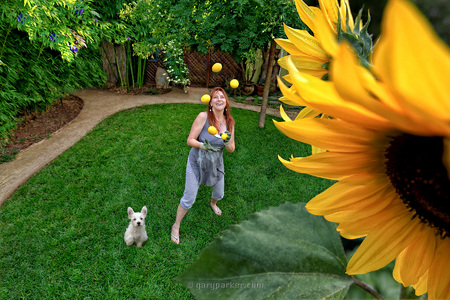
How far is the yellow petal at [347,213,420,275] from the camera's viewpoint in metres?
0.36

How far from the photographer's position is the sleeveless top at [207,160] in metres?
2.91

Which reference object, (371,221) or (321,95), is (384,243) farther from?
(321,95)

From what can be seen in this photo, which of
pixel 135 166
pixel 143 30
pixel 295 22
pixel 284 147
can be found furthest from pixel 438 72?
pixel 143 30

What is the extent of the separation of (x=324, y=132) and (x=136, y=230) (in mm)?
2952

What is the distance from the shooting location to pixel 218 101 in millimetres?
2818

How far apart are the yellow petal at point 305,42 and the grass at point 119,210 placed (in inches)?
106

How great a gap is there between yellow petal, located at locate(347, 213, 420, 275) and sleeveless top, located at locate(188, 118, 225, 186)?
2.45 metres

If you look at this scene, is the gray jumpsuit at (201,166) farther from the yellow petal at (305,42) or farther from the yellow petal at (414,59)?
the yellow petal at (414,59)

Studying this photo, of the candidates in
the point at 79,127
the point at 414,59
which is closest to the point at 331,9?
the point at 414,59

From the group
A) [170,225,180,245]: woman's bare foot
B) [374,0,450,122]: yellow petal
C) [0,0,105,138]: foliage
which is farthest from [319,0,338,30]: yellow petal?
[0,0,105,138]: foliage

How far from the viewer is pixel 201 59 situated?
31.3 feet

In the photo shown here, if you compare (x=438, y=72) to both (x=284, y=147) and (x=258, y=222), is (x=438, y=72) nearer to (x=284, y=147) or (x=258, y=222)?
(x=258, y=222)

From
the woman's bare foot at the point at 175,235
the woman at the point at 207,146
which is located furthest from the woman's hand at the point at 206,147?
the woman's bare foot at the point at 175,235

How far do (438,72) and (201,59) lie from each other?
9.87m
